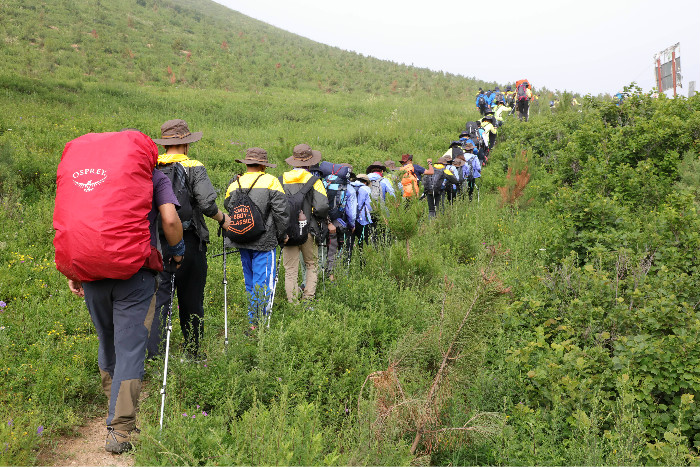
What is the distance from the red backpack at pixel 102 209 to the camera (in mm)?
2918

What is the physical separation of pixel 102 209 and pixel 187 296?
1767 mm

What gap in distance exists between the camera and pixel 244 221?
524cm

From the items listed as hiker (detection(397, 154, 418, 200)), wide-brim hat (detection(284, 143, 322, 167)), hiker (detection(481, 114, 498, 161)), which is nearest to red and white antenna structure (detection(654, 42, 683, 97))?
hiker (detection(481, 114, 498, 161))

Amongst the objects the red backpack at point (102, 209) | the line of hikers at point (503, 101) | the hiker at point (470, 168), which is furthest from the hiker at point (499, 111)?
the red backpack at point (102, 209)

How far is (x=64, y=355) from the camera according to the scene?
4.35 meters

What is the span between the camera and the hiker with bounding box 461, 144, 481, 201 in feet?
42.5

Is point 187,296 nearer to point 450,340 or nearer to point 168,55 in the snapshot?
point 450,340

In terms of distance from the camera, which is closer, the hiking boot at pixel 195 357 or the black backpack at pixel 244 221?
the hiking boot at pixel 195 357

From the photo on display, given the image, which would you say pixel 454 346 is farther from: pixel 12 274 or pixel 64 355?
pixel 12 274

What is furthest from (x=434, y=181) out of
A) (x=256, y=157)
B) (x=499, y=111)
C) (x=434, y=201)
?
(x=499, y=111)

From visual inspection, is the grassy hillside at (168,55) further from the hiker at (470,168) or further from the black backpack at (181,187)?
the black backpack at (181,187)

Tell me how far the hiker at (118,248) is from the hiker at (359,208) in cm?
431

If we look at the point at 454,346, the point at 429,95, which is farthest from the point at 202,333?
the point at 429,95

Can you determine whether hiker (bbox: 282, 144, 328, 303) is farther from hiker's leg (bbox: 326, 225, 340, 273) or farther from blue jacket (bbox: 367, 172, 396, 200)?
blue jacket (bbox: 367, 172, 396, 200)
